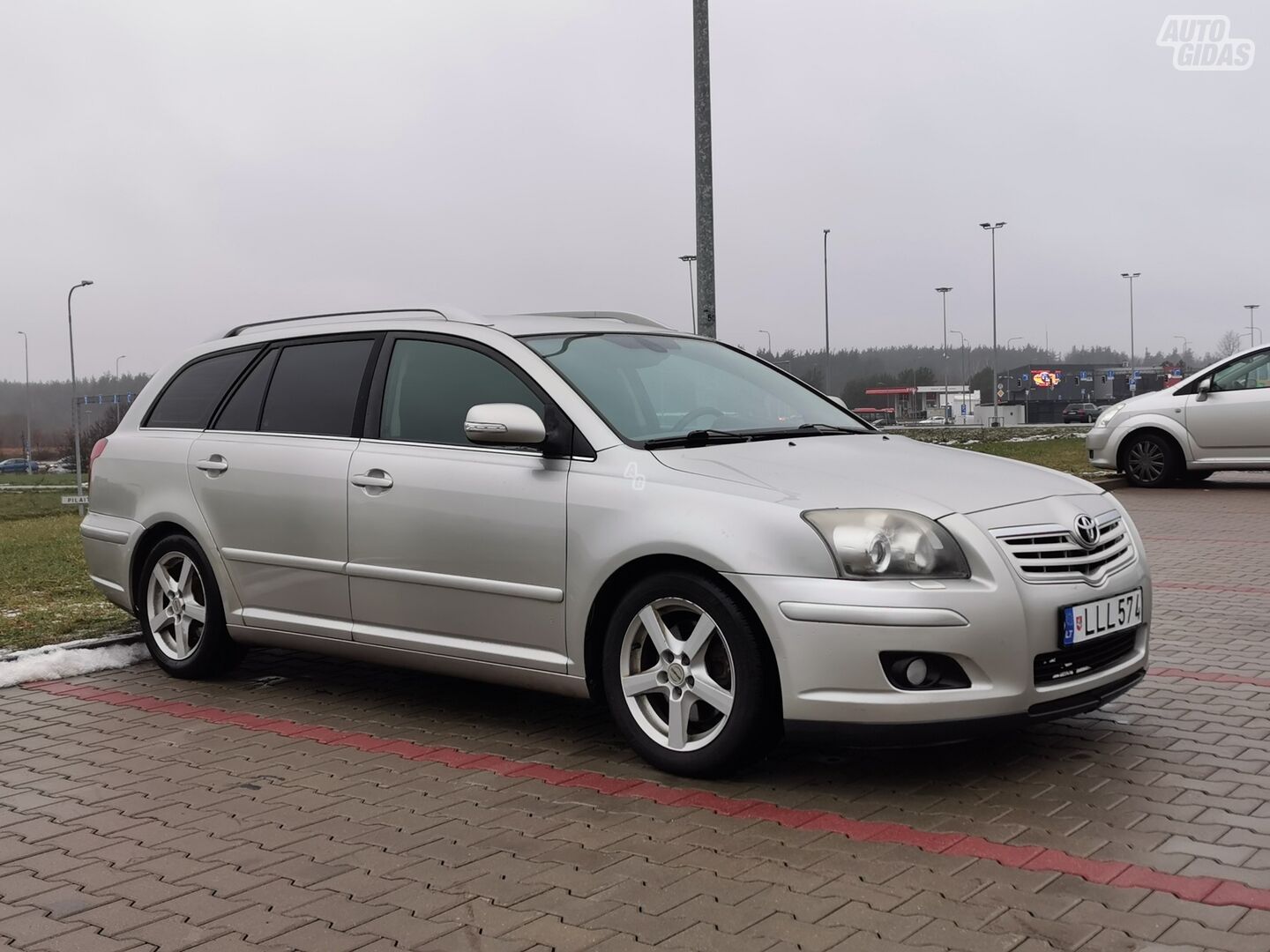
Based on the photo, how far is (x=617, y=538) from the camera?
15.5 feet

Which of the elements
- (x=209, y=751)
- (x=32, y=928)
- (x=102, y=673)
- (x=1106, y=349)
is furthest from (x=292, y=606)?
(x=1106, y=349)

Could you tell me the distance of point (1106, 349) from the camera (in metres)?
165

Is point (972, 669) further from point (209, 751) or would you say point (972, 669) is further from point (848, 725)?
point (209, 751)

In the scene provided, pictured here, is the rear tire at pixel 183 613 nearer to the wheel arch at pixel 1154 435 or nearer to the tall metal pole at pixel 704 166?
the tall metal pole at pixel 704 166

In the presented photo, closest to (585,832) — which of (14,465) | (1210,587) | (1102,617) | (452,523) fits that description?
(452,523)

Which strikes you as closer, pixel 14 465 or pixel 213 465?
pixel 213 465

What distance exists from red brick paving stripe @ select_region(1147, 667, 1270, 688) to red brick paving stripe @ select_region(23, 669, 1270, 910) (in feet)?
8.47

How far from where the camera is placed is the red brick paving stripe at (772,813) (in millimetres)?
3580

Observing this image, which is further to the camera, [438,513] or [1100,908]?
[438,513]

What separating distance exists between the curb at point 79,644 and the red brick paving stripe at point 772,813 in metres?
0.81

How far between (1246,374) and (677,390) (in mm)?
12419

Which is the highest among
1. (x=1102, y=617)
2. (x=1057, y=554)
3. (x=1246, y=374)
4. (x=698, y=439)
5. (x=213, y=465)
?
(x=1246, y=374)

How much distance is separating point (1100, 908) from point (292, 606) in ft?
12.4

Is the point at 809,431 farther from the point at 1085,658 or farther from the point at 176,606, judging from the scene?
the point at 176,606
